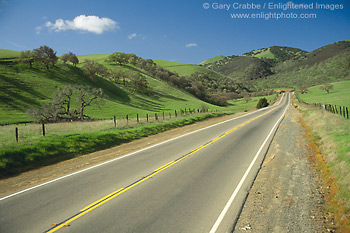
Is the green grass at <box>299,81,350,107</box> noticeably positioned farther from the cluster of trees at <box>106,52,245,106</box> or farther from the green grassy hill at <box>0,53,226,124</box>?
the green grassy hill at <box>0,53,226,124</box>

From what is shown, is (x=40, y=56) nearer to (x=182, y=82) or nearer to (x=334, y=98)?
(x=182, y=82)

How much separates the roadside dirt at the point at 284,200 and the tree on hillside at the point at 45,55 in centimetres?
7482

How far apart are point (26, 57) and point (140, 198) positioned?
247ft

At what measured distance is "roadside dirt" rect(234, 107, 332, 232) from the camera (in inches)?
218

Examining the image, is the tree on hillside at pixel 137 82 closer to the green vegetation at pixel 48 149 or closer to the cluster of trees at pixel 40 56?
the cluster of trees at pixel 40 56

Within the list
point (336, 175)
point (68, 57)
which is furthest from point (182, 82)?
point (336, 175)

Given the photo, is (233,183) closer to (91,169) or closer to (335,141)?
(91,169)

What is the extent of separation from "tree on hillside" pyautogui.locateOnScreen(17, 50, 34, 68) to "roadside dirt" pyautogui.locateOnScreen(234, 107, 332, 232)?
245ft

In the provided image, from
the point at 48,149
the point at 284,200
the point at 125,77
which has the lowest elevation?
the point at 284,200

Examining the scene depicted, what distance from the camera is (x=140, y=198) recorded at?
6914 mm

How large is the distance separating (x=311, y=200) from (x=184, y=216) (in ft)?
13.8

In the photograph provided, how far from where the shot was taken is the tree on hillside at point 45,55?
66.4m

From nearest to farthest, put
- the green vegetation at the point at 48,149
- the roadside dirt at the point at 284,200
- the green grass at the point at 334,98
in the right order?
A: the roadside dirt at the point at 284,200, the green vegetation at the point at 48,149, the green grass at the point at 334,98

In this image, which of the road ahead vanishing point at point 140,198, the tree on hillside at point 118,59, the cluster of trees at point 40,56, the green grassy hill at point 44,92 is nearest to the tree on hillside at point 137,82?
the green grassy hill at point 44,92
